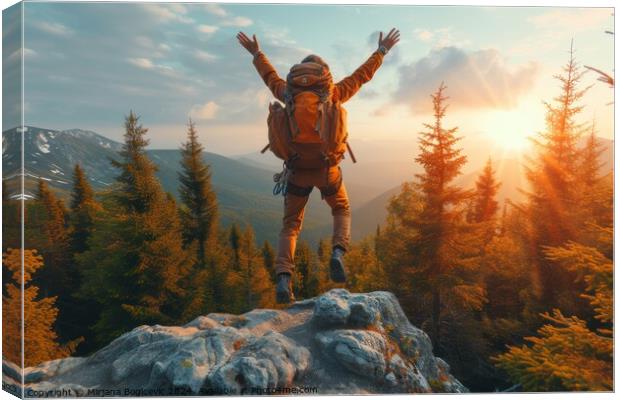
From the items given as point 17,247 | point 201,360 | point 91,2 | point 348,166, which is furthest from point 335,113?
point 17,247

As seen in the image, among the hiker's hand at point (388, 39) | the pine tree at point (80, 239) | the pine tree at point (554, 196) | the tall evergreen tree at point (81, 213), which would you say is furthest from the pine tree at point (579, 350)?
the tall evergreen tree at point (81, 213)

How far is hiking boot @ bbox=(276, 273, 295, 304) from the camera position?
5777 mm

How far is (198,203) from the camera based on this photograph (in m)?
18.1

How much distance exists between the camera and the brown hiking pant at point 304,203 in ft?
19.4

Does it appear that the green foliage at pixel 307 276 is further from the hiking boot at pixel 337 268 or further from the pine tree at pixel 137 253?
the hiking boot at pixel 337 268

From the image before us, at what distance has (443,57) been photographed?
7695 mm

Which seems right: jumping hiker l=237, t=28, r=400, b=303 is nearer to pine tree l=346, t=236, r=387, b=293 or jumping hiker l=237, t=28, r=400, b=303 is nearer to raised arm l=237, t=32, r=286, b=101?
raised arm l=237, t=32, r=286, b=101

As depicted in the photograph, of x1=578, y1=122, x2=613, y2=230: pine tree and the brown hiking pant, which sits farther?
x1=578, y1=122, x2=613, y2=230: pine tree

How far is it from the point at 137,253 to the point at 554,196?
1440 centimetres

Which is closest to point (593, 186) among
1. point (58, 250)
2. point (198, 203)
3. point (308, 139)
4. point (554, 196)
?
point (554, 196)

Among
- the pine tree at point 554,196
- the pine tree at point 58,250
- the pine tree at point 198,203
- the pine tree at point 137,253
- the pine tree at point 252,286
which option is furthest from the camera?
the pine tree at point 252,286

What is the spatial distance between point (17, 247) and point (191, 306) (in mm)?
9043

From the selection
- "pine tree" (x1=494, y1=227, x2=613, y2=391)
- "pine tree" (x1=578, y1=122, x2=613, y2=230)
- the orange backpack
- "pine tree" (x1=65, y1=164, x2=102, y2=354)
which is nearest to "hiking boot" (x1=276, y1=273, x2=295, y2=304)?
the orange backpack

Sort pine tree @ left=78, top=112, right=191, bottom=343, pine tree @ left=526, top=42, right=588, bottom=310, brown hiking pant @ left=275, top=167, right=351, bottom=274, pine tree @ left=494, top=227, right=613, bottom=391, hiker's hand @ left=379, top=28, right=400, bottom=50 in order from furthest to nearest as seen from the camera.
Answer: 1. pine tree @ left=78, top=112, right=191, bottom=343
2. pine tree @ left=526, top=42, right=588, bottom=310
3. hiker's hand @ left=379, top=28, right=400, bottom=50
4. pine tree @ left=494, top=227, right=613, bottom=391
5. brown hiking pant @ left=275, top=167, right=351, bottom=274
